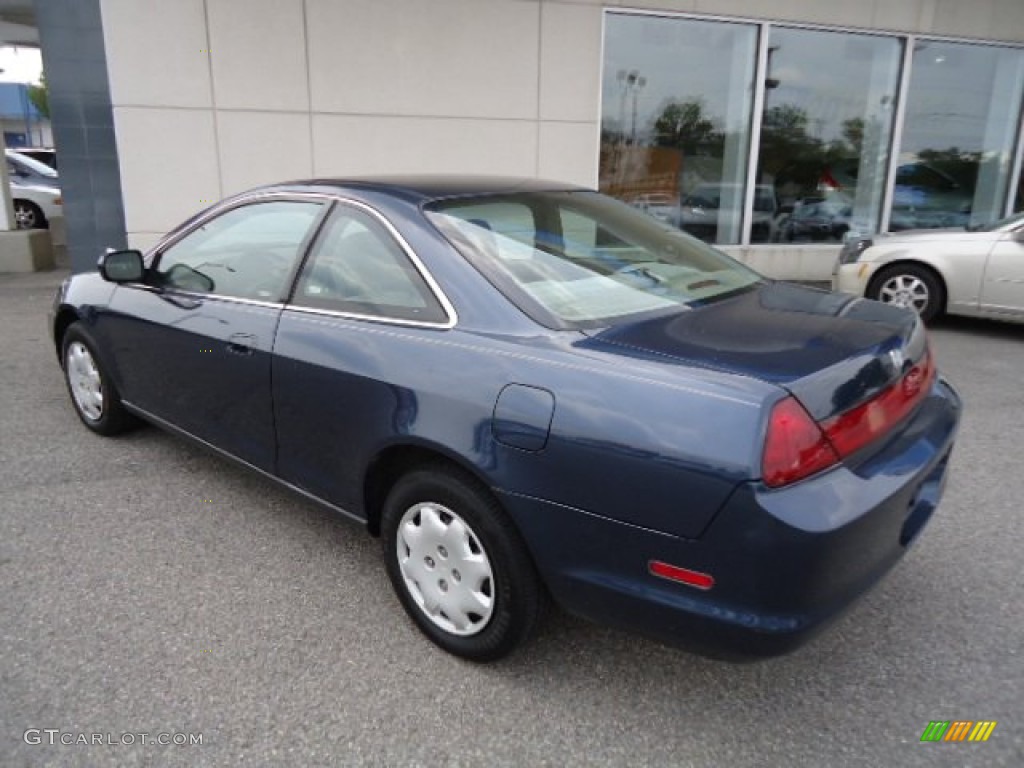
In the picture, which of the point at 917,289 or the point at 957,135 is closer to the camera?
the point at 917,289

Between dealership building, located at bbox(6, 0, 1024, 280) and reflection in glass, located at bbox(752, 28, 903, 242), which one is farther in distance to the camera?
reflection in glass, located at bbox(752, 28, 903, 242)

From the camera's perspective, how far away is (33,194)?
44.1ft

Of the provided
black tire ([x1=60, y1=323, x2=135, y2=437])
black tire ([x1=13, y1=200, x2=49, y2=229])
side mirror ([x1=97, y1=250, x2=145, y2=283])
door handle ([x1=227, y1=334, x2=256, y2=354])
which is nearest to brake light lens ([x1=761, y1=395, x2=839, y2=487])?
door handle ([x1=227, y1=334, x2=256, y2=354])

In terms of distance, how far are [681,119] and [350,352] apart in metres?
8.36

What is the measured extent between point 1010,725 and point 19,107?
60949 millimetres

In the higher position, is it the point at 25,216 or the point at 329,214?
the point at 329,214

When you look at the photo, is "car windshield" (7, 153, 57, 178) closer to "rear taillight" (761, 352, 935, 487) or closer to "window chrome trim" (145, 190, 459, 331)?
"window chrome trim" (145, 190, 459, 331)

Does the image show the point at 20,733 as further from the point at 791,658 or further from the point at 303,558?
the point at 791,658

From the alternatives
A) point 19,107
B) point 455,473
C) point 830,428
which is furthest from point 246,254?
point 19,107

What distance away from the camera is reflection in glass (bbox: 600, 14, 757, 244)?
9.27m

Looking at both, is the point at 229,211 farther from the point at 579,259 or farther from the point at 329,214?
the point at 579,259

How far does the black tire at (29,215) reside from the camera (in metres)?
13.4

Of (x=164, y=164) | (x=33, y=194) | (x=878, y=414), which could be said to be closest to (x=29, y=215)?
(x=33, y=194)

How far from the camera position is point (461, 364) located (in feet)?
7.46
